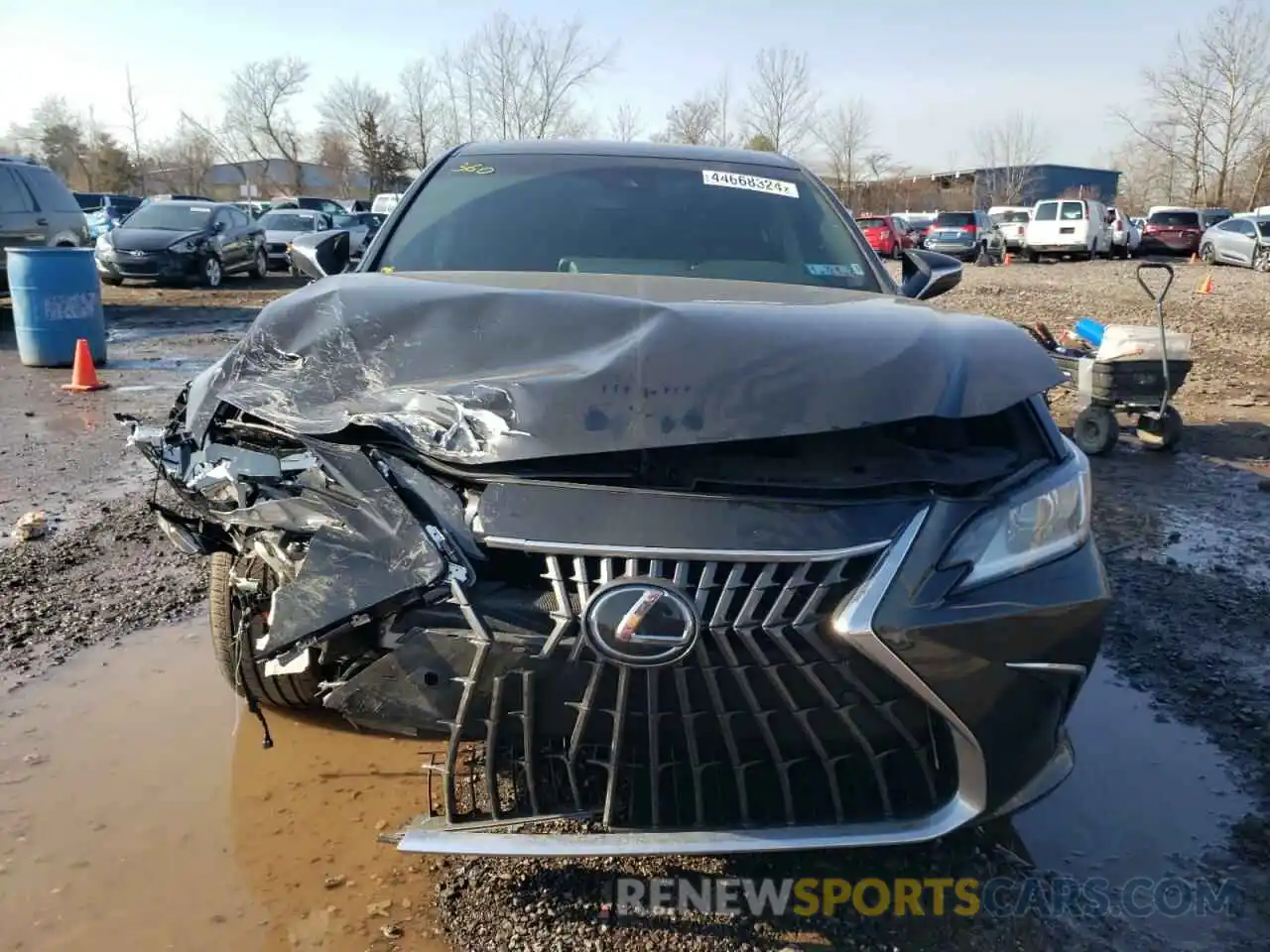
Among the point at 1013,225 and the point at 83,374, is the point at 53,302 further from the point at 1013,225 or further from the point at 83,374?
the point at 1013,225

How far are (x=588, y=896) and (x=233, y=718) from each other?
1.38m

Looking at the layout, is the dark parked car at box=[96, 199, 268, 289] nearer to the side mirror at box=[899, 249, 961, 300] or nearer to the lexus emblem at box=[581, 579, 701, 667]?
the side mirror at box=[899, 249, 961, 300]

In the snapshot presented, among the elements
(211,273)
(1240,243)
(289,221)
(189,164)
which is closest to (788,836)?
(211,273)

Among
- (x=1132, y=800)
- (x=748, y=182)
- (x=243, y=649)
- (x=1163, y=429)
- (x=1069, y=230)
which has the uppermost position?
(x=748, y=182)

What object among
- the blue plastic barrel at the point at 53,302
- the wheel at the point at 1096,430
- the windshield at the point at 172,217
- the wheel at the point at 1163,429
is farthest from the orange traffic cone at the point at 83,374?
the windshield at the point at 172,217

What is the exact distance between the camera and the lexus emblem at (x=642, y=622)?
1.81m

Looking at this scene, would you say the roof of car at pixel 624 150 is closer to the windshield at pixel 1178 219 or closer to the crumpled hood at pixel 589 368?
the crumpled hood at pixel 589 368

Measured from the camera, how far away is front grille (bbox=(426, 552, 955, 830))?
1864mm

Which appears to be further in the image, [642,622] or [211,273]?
[211,273]

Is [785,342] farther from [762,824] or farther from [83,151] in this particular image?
[83,151]

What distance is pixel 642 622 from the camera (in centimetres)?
181

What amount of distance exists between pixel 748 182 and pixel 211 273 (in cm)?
1541

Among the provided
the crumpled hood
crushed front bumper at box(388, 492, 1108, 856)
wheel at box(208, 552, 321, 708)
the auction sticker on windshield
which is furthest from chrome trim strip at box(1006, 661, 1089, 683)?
the auction sticker on windshield

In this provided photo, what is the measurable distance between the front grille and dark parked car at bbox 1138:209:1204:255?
122ft
